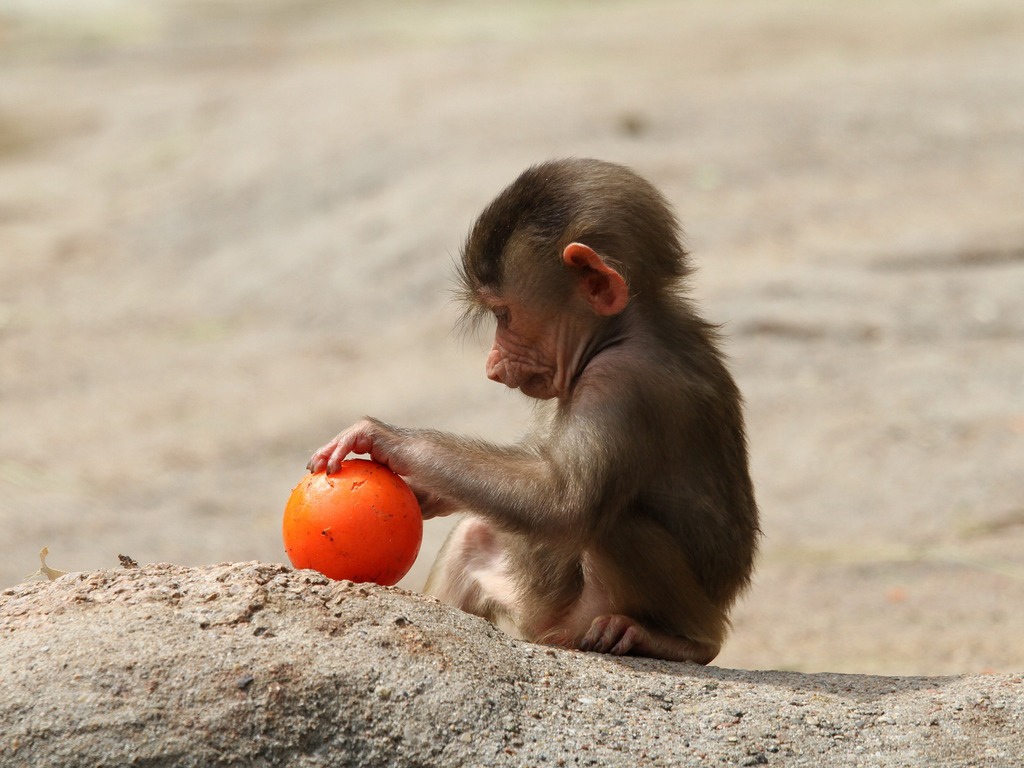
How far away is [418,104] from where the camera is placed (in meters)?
17.2

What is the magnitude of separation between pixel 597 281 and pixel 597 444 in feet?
2.39

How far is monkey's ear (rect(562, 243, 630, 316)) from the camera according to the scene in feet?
17.3

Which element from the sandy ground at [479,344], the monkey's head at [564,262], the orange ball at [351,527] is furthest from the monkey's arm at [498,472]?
the sandy ground at [479,344]

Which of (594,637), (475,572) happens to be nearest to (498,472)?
(594,637)

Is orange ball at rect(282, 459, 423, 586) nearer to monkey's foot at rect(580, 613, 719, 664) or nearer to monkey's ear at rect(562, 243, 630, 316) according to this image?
monkey's foot at rect(580, 613, 719, 664)

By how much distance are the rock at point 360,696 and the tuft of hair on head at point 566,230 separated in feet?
4.55

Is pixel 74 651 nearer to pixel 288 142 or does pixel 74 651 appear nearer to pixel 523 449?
pixel 523 449

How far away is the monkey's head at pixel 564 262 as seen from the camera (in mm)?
5383

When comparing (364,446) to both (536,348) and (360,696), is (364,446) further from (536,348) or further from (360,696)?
(360,696)

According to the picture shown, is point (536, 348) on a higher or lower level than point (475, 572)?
higher

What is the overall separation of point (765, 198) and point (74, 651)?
1119cm

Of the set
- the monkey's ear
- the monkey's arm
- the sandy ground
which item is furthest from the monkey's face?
the sandy ground

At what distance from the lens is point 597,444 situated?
495 centimetres

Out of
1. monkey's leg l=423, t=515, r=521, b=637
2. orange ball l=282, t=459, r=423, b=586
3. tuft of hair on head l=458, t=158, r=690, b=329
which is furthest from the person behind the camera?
monkey's leg l=423, t=515, r=521, b=637
